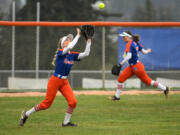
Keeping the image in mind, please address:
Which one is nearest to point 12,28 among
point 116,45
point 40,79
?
point 40,79

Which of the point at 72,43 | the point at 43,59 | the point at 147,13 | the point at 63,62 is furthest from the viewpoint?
the point at 147,13

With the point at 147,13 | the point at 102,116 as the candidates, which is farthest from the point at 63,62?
the point at 147,13

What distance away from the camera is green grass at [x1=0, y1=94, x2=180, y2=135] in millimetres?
8789

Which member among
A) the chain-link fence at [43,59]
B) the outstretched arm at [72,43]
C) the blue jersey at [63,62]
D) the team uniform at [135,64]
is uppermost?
the outstretched arm at [72,43]

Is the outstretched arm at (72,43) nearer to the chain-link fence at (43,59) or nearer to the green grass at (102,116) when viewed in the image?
the green grass at (102,116)

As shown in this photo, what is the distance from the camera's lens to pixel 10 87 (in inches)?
655

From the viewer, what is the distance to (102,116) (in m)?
10.7

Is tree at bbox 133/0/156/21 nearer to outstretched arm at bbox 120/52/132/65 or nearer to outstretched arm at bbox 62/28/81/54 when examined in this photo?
outstretched arm at bbox 120/52/132/65

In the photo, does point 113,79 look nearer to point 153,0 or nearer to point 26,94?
point 26,94

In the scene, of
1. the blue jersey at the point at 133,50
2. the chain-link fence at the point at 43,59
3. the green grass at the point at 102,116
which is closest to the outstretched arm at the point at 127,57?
the blue jersey at the point at 133,50

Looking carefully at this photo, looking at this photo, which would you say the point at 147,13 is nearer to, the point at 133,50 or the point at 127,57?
the point at 133,50

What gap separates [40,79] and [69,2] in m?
11.3

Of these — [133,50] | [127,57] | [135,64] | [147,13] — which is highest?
[133,50]

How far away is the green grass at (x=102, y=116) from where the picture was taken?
8789mm
